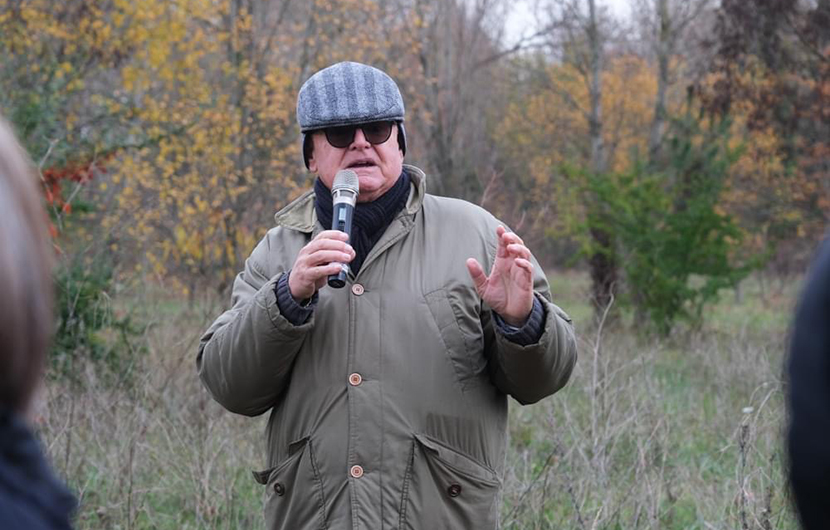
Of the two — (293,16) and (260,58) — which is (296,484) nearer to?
(260,58)

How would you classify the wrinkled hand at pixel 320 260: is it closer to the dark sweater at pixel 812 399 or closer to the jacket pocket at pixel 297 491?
the jacket pocket at pixel 297 491

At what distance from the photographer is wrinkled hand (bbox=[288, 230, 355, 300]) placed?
99.7 inches

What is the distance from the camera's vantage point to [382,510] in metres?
2.69

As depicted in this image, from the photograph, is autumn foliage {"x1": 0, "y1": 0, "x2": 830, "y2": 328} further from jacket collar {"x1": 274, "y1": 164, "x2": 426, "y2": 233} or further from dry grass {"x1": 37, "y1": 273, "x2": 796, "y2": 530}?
jacket collar {"x1": 274, "y1": 164, "x2": 426, "y2": 233}

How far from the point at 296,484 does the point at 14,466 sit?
1614 millimetres

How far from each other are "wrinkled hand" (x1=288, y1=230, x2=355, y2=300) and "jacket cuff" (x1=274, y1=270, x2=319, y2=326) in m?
0.03

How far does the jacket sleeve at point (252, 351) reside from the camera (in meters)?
2.68

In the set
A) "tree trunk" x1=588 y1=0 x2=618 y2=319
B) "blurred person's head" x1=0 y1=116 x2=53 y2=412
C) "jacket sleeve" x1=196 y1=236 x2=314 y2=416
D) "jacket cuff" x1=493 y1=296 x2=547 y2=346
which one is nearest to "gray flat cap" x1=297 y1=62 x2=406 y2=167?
"jacket sleeve" x1=196 y1=236 x2=314 y2=416

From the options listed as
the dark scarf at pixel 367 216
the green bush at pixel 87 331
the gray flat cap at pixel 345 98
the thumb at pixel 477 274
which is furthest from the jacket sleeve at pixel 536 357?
the green bush at pixel 87 331

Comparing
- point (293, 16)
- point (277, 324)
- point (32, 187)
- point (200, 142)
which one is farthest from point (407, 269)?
point (293, 16)

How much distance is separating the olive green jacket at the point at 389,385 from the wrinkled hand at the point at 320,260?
0.11m

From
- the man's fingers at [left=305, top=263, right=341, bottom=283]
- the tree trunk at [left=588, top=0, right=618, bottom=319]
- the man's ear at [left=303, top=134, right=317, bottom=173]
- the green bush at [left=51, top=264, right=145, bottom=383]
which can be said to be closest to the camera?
the man's fingers at [left=305, top=263, right=341, bottom=283]

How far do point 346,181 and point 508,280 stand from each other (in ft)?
1.66

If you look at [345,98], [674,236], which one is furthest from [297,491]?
[674,236]
